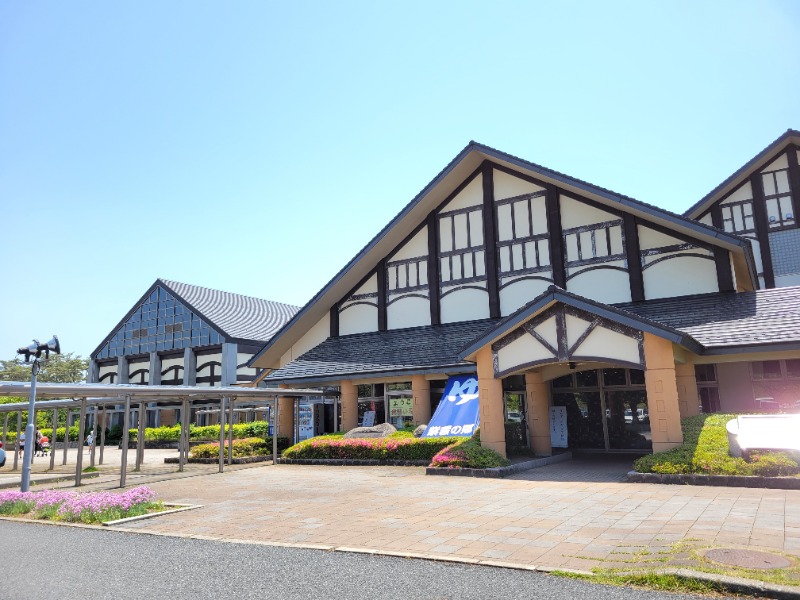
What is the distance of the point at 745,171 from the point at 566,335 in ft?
53.2

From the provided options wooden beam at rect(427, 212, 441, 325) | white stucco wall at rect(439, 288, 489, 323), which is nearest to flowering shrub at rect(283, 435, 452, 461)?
white stucco wall at rect(439, 288, 489, 323)

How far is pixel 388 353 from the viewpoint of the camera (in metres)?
21.3

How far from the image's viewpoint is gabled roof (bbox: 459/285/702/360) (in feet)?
43.0

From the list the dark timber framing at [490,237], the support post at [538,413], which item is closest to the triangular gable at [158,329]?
the dark timber framing at [490,237]

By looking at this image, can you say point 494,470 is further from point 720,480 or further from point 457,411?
point 720,480

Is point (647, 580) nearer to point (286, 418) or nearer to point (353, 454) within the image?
point (353, 454)

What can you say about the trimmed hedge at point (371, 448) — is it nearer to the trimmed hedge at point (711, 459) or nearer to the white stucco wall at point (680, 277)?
the trimmed hedge at point (711, 459)

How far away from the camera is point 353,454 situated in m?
18.1

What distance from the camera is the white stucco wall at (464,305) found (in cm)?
2162

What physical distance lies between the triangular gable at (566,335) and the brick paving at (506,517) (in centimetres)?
273

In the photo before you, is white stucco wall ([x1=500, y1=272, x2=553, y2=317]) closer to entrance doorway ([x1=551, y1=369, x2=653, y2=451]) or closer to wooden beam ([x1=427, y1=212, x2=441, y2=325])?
wooden beam ([x1=427, y1=212, x2=441, y2=325])

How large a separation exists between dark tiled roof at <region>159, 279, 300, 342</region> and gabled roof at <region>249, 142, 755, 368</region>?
16727mm

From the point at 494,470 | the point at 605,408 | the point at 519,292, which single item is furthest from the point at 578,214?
the point at 494,470

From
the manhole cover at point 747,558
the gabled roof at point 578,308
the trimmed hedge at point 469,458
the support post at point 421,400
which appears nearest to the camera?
the manhole cover at point 747,558
